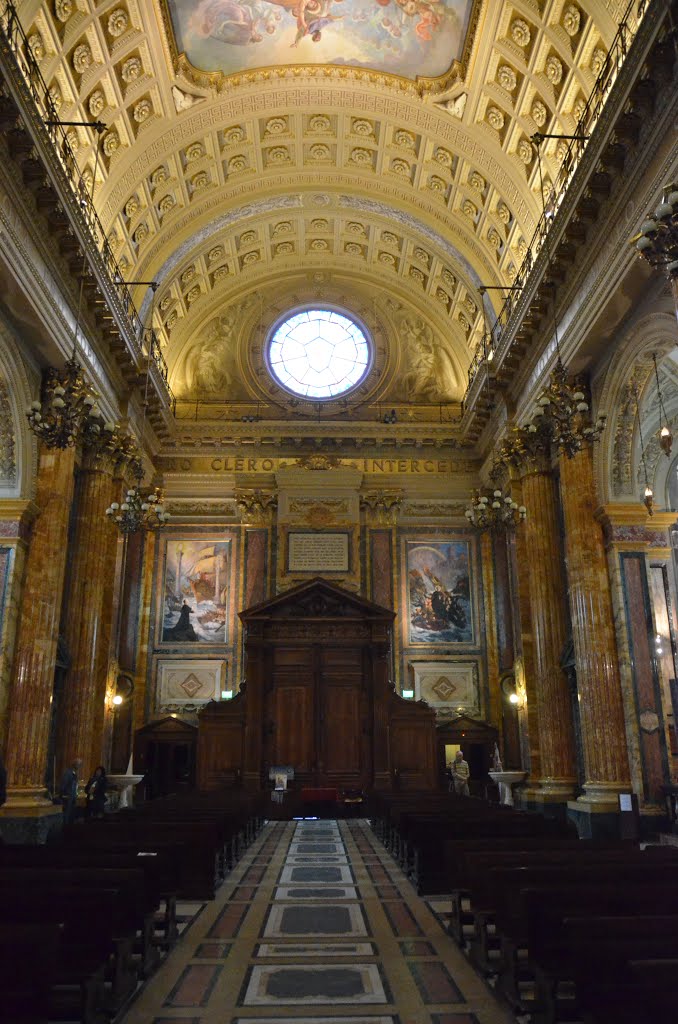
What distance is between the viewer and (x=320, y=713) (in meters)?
19.7

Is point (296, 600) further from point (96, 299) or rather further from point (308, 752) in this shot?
point (96, 299)

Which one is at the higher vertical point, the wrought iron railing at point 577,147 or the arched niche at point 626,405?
the wrought iron railing at point 577,147

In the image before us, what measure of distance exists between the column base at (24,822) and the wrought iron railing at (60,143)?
947 centimetres

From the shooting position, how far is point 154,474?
72.3 ft

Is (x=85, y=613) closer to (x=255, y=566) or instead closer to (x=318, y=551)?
(x=255, y=566)

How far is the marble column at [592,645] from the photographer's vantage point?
13117 millimetres

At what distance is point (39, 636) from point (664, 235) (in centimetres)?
1084

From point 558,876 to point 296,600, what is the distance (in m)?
15.6

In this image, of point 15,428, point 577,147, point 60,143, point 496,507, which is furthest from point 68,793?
point 577,147

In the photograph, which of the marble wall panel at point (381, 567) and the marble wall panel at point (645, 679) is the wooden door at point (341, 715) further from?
the marble wall panel at point (645, 679)

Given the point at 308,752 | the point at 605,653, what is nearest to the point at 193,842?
the point at 605,653

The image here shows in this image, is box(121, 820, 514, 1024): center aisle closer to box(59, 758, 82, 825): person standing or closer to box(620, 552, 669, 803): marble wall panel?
box(59, 758, 82, 825): person standing

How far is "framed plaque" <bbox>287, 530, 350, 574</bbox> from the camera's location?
21578 mm

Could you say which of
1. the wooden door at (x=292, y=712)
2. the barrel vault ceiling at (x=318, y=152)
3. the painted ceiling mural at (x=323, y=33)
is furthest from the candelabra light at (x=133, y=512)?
the painted ceiling mural at (x=323, y=33)
